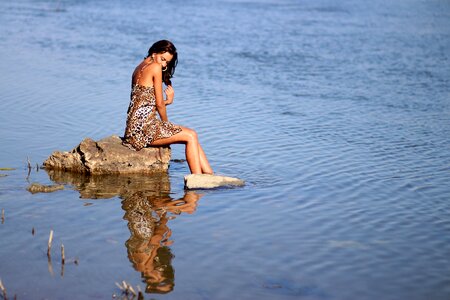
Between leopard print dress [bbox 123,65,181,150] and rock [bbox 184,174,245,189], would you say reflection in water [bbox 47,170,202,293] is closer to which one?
rock [bbox 184,174,245,189]

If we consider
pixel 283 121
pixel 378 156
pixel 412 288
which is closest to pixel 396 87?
pixel 283 121

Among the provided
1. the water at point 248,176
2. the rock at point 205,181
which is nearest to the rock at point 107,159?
the water at point 248,176

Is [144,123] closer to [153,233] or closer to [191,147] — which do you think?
[191,147]

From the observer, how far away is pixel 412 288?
507cm

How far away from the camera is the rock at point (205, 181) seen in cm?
721

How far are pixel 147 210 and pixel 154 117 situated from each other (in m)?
1.47

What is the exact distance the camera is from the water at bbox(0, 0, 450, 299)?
17.0ft

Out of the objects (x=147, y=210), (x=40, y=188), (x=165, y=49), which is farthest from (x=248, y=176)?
(x=40, y=188)

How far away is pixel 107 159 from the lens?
766 cm

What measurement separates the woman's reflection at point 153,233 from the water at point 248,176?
2 centimetres

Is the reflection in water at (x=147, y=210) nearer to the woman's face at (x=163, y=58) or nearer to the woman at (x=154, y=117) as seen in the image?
the woman at (x=154, y=117)

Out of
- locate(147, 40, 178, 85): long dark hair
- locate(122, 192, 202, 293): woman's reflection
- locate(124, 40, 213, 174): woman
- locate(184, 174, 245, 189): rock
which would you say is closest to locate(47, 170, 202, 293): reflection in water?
locate(122, 192, 202, 293): woman's reflection

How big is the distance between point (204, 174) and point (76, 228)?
174 centimetres

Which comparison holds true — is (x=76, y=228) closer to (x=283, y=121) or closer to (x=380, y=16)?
(x=283, y=121)
